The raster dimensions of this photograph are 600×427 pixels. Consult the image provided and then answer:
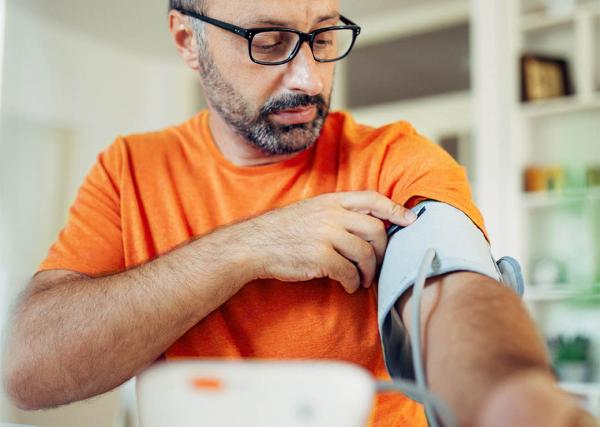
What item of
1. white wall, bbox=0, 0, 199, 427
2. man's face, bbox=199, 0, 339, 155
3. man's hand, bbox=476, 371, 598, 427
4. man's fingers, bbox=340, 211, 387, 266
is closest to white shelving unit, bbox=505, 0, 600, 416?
white wall, bbox=0, 0, 199, 427

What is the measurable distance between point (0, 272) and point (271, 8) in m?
2.30

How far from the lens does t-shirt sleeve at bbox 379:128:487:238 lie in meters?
0.78

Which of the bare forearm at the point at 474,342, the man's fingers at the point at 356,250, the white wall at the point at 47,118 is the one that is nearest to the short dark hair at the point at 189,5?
the man's fingers at the point at 356,250

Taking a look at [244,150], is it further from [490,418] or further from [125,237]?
[490,418]

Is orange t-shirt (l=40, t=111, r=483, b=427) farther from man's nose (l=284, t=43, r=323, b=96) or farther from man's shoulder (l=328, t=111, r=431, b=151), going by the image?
man's nose (l=284, t=43, r=323, b=96)

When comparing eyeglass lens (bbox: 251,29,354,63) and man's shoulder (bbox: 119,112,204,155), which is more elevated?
eyeglass lens (bbox: 251,29,354,63)

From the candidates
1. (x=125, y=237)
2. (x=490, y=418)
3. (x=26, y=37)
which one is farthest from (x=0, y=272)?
(x=490, y=418)

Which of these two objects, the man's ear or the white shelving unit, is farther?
the white shelving unit

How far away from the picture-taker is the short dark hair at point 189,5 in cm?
103

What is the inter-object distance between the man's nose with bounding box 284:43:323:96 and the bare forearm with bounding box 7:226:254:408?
0.22 m

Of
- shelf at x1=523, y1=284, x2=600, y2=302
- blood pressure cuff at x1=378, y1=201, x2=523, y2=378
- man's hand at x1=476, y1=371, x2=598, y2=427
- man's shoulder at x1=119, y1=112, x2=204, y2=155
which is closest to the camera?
man's hand at x1=476, y1=371, x2=598, y2=427

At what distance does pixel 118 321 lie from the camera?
0.83 meters

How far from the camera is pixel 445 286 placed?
65 cm

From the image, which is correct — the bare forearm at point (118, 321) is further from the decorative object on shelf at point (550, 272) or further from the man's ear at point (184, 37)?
the decorative object on shelf at point (550, 272)
